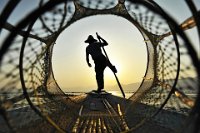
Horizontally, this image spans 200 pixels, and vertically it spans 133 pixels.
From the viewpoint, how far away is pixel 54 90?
11703 mm

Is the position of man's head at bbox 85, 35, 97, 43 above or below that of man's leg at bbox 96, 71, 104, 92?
above

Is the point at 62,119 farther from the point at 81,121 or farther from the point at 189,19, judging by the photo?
the point at 189,19

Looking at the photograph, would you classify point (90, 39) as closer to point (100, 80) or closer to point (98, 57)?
point (98, 57)

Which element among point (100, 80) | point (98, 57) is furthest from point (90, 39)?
point (100, 80)

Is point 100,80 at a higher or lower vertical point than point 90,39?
lower

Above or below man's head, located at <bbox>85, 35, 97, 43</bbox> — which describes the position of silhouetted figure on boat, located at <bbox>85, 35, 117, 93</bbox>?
below

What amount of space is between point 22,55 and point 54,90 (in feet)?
18.2

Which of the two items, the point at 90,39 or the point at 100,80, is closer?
the point at 90,39

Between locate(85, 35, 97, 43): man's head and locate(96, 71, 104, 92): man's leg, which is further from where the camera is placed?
locate(96, 71, 104, 92): man's leg

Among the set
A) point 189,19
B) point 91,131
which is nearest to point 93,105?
point 91,131

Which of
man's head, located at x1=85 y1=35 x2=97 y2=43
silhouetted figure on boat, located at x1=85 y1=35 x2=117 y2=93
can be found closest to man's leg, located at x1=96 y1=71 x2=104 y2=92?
silhouetted figure on boat, located at x1=85 y1=35 x2=117 y2=93

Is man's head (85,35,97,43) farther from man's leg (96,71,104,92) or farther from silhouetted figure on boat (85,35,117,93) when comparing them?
man's leg (96,71,104,92)

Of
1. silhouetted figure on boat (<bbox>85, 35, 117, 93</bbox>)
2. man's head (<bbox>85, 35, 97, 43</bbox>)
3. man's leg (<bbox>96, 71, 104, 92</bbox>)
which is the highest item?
man's head (<bbox>85, 35, 97, 43</bbox>)

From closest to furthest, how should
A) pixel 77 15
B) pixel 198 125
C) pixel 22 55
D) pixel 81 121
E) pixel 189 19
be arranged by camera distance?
pixel 198 125 → pixel 189 19 → pixel 22 55 → pixel 81 121 → pixel 77 15
